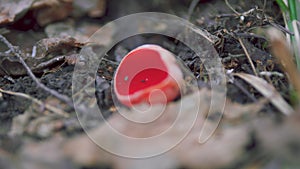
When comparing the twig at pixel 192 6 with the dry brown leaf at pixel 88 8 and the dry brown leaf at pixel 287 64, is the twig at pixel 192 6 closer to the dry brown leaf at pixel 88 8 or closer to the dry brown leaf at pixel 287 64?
the dry brown leaf at pixel 88 8

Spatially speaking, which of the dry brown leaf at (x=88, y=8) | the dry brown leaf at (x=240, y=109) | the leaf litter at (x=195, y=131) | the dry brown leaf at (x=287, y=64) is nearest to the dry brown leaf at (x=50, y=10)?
the dry brown leaf at (x=88, y=8)

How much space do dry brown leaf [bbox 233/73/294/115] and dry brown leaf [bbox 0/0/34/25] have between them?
1177 mm

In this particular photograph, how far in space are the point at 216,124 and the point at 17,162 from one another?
1.47 feet

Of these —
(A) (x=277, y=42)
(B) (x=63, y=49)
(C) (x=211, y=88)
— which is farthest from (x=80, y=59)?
(A) (x=277, y=42)

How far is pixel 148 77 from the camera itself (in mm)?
1442

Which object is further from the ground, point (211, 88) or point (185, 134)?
point (211, 88)

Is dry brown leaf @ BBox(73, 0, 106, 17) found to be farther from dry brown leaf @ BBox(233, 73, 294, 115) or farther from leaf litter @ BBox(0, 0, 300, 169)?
dry brown leaf @ BBox(233, 73, 294, 115)

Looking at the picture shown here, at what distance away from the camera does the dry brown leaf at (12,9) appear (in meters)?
2.02

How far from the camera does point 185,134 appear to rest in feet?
3.33

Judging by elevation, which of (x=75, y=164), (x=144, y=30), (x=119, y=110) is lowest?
(x=75, y=164)

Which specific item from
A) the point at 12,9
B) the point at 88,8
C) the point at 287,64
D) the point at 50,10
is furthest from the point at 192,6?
the point at 287,64

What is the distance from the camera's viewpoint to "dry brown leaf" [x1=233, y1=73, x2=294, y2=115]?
1.06 m

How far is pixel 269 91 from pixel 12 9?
1330 mm

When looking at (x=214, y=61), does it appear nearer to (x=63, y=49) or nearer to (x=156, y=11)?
(x=63, y=49)
